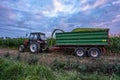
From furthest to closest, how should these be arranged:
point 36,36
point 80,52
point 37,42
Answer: point 36,36 → point 37,42 → point 80,52

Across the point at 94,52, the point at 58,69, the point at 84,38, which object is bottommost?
the point at 58,69

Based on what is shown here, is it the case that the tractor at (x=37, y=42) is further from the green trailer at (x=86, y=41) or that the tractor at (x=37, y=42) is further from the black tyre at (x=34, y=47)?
the green trailer at (x=86, y=41)

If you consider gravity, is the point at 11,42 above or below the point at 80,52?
above

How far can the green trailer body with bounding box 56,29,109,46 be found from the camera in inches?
634

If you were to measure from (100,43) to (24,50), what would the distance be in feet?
25.2

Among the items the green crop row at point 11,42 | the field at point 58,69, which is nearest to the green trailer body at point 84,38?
the field at point 58,69

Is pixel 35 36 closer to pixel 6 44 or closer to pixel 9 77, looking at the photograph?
pixel 6 44

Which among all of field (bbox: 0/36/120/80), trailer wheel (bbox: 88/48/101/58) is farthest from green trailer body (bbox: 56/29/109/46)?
field (bbox: 0/36/120/80)

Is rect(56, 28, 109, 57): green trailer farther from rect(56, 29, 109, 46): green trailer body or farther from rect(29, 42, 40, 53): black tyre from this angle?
rect(29, 42, 40, 53): black tyre

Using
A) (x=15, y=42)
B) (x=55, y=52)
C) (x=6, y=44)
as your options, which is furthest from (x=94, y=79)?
(x=6, y=44)

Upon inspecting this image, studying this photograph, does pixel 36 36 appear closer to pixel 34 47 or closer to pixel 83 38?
pixel 34 47

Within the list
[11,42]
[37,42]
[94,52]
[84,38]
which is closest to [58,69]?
[94,52]

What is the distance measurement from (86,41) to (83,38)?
1.08 ft

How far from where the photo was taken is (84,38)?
16797 millimetres
